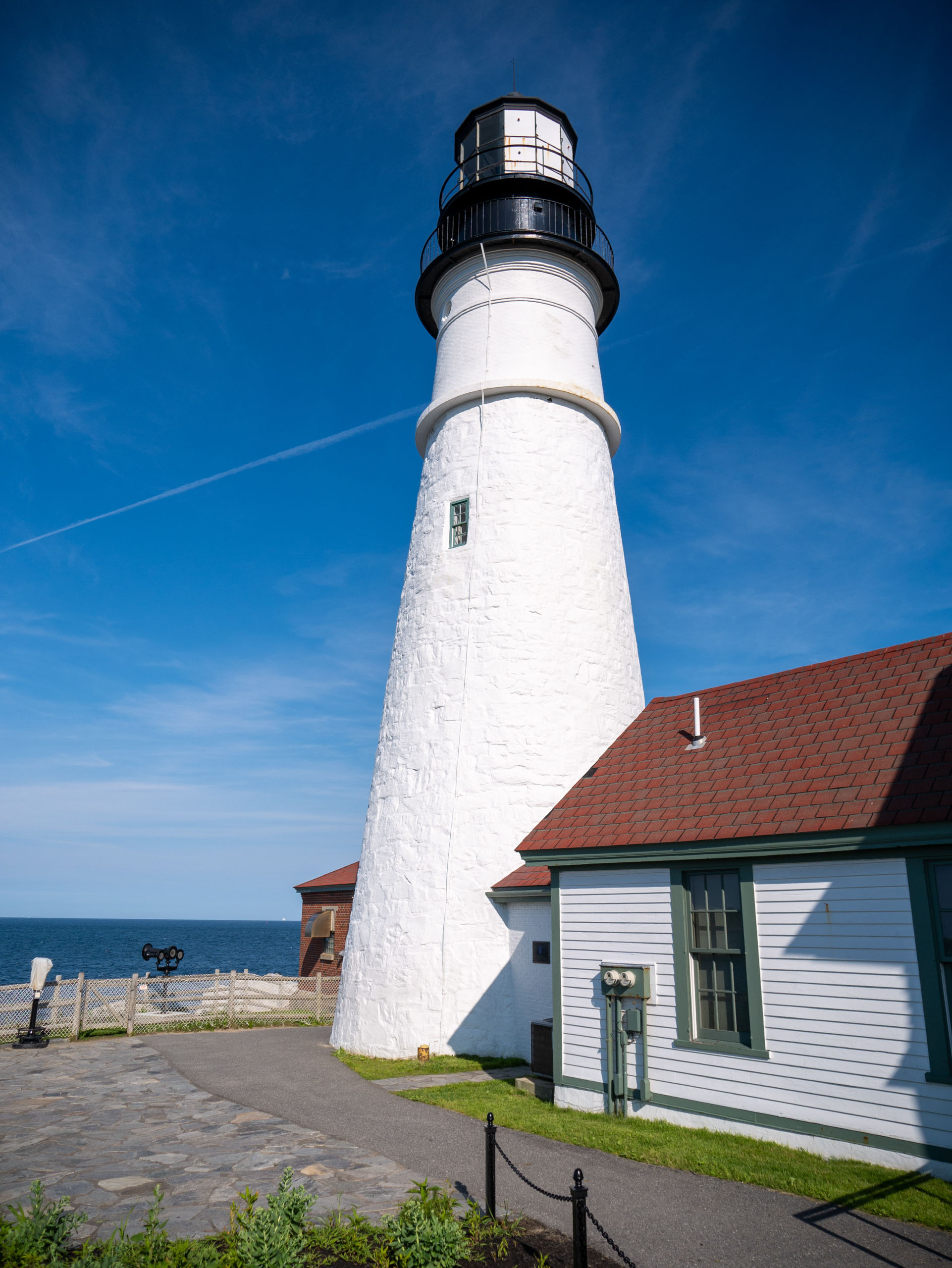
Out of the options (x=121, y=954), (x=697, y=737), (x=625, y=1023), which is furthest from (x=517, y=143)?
(x=121, y=954)

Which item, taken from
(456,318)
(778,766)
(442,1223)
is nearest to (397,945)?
(778,766)

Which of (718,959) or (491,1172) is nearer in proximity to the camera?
(491,1172)

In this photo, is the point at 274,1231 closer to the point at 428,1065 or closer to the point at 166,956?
the point at 428,1065

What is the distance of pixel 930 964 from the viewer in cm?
776

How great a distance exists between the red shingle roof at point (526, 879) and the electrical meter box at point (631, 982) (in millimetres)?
3135

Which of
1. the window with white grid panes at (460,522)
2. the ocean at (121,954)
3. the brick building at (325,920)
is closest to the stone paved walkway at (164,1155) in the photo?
the window with white grid panes at (460,522)

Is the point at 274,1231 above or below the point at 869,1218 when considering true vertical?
above

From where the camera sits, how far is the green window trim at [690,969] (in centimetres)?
891

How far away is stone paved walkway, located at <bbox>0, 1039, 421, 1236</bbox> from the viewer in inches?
276

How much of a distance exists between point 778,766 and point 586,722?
5.86 meters

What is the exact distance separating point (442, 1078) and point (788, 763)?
6.97 metres

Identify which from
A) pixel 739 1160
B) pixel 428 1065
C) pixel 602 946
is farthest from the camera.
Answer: pixel 428 1065

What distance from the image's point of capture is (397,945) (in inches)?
574

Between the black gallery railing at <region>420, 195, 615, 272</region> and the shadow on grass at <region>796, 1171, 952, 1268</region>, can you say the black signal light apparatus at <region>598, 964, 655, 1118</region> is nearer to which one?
the shadow on grass at <region>796, 1171, 952, 1268</region>
